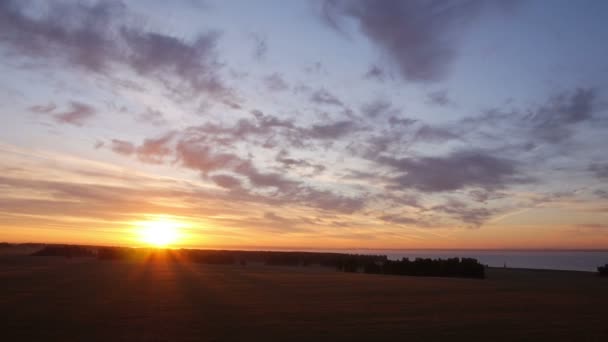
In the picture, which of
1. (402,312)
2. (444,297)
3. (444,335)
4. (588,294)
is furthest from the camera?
(588,294)

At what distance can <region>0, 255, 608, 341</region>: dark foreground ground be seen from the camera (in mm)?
17016

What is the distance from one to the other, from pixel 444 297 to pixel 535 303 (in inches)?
176

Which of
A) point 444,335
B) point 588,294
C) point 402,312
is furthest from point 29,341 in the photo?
point 588,294

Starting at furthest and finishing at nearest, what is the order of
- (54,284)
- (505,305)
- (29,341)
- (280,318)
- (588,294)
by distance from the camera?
(54,284)
(588,294)
(505,305)
(280,318)
(29,341)

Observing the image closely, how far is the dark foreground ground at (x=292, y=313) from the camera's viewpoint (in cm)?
1702

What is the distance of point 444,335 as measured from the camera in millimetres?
17016

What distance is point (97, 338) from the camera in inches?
640

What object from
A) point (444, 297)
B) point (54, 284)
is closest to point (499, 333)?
point (444, 297)

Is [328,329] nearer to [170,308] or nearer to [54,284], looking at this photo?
[170,308]

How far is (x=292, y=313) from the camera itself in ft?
71.1

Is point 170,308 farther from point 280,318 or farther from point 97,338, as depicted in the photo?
point 97,338

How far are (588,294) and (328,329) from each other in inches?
770

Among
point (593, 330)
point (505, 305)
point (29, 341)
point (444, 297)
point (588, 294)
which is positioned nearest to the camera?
point (29, 341)

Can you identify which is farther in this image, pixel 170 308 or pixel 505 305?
pixel 505 305
